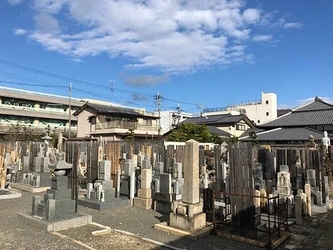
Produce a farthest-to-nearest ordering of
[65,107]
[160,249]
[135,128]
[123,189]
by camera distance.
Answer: [65,107] → [135,128] → [123,189] → [160,249]

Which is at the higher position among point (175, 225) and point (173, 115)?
point (173, 115)

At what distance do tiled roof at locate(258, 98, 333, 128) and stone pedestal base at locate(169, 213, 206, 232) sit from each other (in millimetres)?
24993

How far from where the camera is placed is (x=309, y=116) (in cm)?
3027

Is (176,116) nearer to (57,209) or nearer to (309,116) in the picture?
(309,116)

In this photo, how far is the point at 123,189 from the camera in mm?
11117

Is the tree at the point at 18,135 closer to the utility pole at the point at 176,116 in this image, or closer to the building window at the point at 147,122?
the building window at the point at 147,122

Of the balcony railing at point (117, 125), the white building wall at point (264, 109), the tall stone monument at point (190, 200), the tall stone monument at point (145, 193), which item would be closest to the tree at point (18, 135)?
the balcony railing at point (117, 125)

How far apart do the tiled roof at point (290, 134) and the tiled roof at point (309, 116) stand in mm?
1631

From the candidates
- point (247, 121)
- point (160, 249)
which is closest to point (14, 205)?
point (160, 249)

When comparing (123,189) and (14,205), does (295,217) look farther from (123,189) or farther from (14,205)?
(14,205)

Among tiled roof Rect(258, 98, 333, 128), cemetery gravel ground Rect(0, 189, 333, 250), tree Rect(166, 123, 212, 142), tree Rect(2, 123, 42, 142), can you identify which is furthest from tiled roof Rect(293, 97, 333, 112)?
tree Rect(2, 123, 42, 142)

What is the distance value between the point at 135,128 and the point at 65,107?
60.6 ft

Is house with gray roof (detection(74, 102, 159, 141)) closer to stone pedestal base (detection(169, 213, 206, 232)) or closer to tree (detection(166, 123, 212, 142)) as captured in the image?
tree (detection(166, 123, 212, 142))

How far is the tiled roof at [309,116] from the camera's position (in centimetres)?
2862
